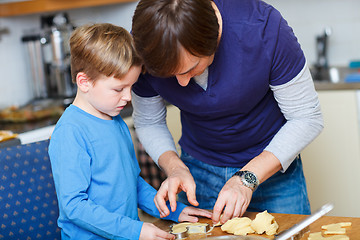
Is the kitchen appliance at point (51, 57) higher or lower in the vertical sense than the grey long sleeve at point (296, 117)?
lower

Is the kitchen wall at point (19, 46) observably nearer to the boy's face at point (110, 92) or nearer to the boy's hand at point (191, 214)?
the boy's face at point (110, 92)

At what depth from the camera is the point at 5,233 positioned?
1271mm

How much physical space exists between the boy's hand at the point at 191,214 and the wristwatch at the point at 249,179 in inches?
4.9

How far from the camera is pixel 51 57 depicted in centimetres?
304

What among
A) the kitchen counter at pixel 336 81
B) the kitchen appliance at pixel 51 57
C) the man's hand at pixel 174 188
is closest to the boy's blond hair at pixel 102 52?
the man's hand at pixel 174 188

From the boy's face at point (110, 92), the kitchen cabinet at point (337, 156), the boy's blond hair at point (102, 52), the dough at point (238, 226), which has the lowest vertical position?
the kitchen cabinet at point (337, 156)

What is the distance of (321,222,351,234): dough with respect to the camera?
0.99 meters

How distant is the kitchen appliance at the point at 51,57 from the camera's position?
2.93 metres

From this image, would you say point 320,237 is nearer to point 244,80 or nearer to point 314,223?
point 314,223

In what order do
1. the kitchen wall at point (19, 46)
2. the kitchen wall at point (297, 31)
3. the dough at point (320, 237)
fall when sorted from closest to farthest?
the dough at point (320, 237)
the kitchen wall at point (297, 31)
the kitchen wall at point (19, 46)

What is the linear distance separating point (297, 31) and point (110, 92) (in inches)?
81.1

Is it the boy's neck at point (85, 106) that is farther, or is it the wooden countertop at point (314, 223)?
the boy's neck at point (85, 106)

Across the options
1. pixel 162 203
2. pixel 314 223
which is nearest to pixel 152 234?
pixel 162 203

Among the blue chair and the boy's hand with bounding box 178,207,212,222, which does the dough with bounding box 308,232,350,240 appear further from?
the blue chair
